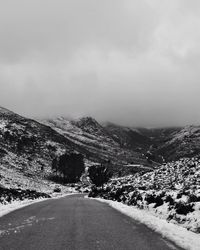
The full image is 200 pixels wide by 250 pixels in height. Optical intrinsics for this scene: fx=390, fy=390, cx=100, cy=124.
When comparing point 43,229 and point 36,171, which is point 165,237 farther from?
point 36,171

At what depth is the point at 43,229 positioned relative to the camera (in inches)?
549

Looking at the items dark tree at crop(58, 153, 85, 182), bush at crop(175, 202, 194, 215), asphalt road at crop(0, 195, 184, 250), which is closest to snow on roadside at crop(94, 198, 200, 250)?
asphalt road at crop(0, 195, 184, 250)

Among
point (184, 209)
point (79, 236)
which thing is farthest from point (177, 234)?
point (184, 209)

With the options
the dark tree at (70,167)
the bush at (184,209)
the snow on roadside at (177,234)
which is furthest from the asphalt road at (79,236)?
the dark tree at (70,167)

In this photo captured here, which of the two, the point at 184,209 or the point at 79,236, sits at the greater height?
the point at 184,209

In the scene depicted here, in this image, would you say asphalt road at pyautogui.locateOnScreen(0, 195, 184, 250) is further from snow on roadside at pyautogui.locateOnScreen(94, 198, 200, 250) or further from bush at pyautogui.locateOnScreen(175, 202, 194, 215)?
bush at pyautogui.locateOnScreen(175, 202, 194, 215)


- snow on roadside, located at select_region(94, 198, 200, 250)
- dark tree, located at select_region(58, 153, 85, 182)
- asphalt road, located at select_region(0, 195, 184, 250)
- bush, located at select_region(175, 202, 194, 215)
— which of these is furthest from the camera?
dark tree, located at select_region(58, 153, 85, 182)

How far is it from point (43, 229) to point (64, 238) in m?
2.48

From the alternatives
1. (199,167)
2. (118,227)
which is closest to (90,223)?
(118,227)

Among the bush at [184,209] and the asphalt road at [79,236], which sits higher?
the bush at [184,209]

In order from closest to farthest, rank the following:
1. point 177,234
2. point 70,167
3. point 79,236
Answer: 1. point 177,234
2. point 79,236
3. point 70,167

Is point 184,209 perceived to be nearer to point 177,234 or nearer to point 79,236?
point 177,234

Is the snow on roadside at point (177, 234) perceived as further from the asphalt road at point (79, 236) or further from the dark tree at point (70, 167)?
the dark tree at point (70, 167)

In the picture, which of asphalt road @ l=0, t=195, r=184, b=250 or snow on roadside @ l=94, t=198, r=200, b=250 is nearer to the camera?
snow on roadside @ l=94, t=198, r=200, b=250
